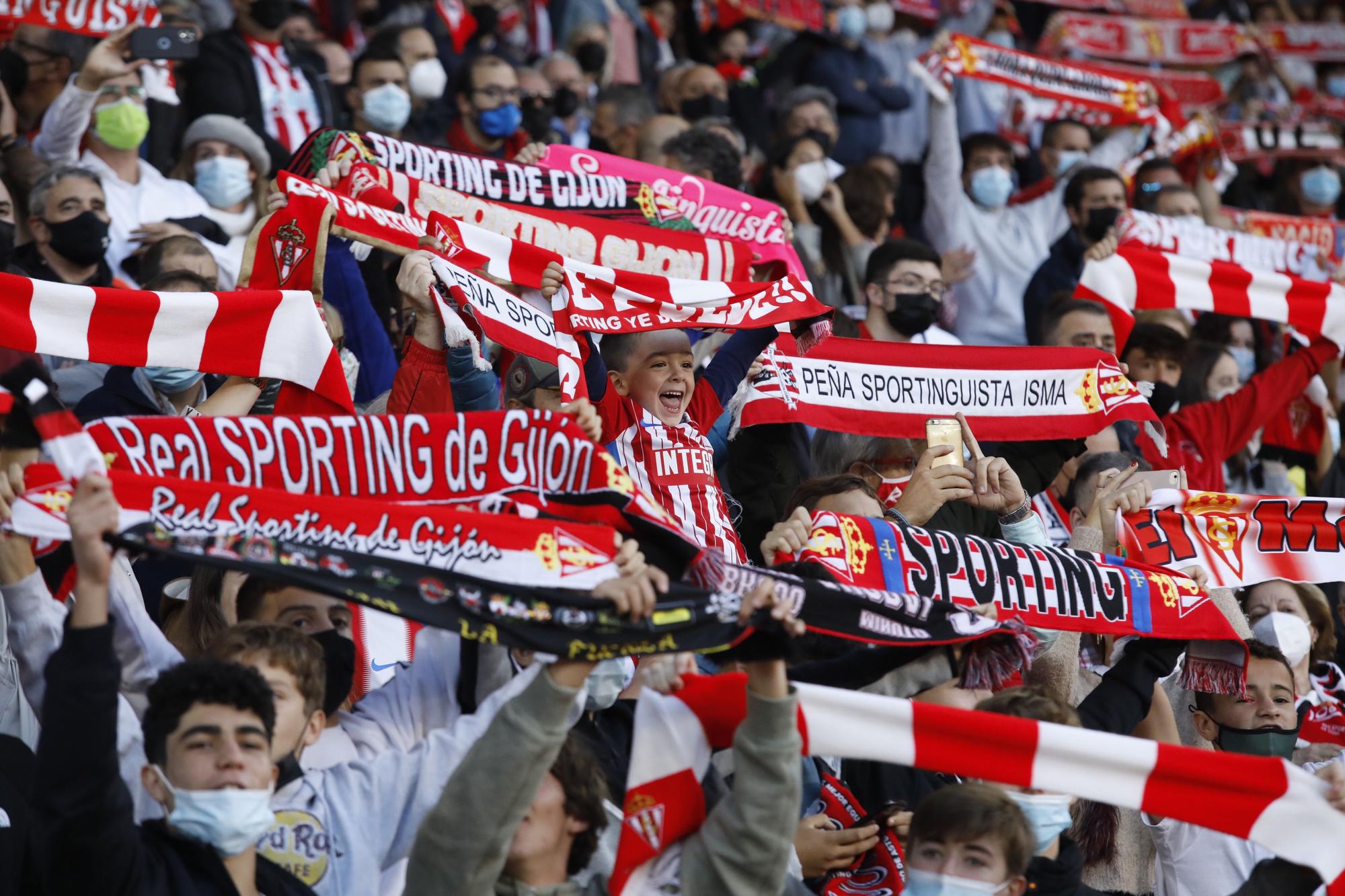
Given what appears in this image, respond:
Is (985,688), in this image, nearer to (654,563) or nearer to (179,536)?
(654,563)

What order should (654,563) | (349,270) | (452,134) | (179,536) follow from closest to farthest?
(179,536)
(654,563)
(349,270)
(452,134)

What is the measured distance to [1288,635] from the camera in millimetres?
5605

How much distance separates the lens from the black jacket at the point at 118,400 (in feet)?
17.8

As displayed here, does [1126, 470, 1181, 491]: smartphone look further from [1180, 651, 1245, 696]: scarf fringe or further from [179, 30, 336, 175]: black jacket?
[179, 30, 336, 175]: black jacket

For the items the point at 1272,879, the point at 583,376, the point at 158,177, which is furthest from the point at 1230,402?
the point at 158,177

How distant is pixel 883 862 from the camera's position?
4191mm

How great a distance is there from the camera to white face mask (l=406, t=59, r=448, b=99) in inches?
350

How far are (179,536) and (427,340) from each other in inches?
72.8

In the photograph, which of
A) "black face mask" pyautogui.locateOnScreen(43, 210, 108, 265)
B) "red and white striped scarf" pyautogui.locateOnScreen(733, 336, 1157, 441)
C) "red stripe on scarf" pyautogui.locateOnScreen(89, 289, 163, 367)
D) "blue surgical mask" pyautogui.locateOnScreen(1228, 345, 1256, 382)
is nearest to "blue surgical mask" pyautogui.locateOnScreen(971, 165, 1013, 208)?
→ "blue surgical mask" pyautogui.locateOnScreen(1228, 345, 1256, 382)

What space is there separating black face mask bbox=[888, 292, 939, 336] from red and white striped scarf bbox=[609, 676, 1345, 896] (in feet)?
11.4

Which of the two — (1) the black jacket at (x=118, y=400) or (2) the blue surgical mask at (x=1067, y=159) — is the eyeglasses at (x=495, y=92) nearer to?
(1) the black jacket at (x=118, y=400)

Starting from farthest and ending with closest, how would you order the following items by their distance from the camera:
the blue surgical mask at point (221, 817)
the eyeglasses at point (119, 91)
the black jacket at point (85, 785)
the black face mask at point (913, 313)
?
the eyeglasses at point (119, 91) → the black face mask at point (913, 313) → the blue surgical mask at point (221, 817) → the black jacket at point (85, 785)

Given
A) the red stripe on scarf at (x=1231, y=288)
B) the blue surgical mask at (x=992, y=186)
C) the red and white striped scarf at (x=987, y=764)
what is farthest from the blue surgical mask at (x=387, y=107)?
the red and white striped scarf at (x=987, y=764)

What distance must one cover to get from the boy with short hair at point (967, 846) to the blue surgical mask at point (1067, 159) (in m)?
7.59
